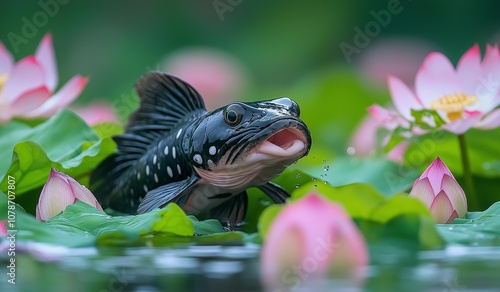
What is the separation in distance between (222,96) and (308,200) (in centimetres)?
262

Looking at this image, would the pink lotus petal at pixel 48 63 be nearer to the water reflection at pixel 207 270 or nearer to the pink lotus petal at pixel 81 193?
the pink lotus petal at pixel 81 193

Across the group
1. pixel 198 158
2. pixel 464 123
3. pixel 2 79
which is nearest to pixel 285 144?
pixel 198 158

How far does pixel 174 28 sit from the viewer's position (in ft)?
17.0

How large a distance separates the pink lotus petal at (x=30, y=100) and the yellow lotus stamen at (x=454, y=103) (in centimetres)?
72

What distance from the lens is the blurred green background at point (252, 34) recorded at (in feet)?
15.1

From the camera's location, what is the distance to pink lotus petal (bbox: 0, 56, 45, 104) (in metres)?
1.85

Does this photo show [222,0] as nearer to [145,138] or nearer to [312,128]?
[312,128]

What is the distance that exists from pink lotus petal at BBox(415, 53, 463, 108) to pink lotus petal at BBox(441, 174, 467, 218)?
14.6 inches

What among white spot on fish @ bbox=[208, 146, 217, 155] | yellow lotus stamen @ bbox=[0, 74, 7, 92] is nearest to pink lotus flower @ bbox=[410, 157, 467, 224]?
white spot on fish @ bbox=[208, 146, 217, 155]

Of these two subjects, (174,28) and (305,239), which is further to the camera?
(174,28)

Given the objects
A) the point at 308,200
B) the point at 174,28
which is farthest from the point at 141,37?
the point at 308,200

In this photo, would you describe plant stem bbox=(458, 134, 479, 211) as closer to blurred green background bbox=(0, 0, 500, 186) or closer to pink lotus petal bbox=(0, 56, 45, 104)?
pink lotus petal bbox=(0, 56, 45, 104)

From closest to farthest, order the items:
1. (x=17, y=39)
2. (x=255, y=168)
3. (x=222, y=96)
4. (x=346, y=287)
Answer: (x=346, y=287)
(x=255, y=168)
(x=222, y=96)
(x=17, y=39)

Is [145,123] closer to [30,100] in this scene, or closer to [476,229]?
[30,100]
